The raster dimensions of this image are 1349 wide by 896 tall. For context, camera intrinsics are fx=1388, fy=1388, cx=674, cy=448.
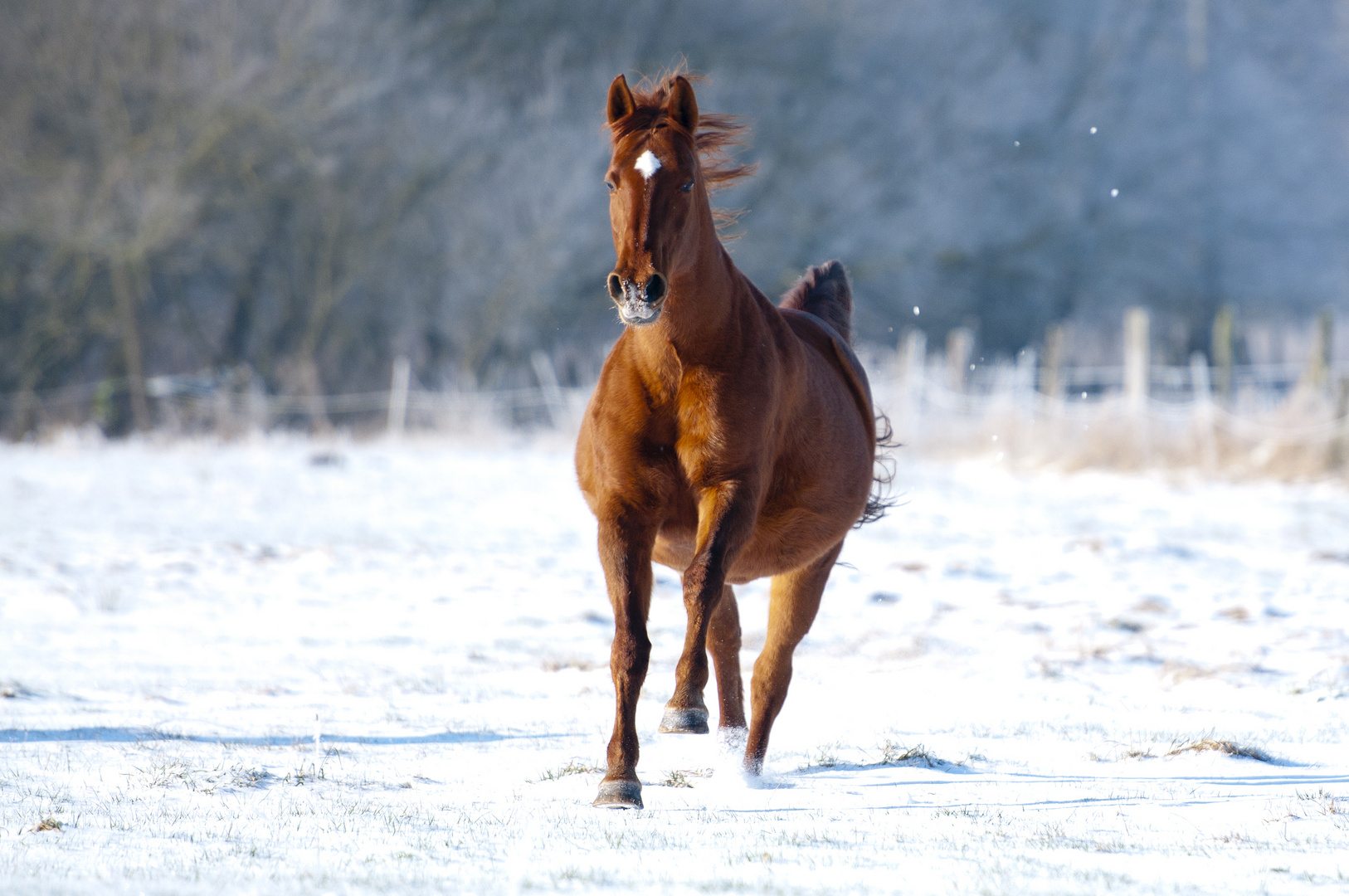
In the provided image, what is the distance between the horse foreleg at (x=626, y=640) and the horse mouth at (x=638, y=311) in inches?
28.9

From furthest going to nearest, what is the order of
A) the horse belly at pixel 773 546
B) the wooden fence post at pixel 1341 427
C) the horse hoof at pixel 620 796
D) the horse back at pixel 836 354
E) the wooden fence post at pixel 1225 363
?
the wooden fence post at pixel 1225 363 < the wooden fence post at pixel 1341 427 < the horse back at pixel 836 354 < the horse belly at pixel 773 546 < the horse hoof at pixel 620 796

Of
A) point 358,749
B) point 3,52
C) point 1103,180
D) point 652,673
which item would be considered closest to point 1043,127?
point 1103,180

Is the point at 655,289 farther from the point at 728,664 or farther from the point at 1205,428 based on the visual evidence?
the point at 1205,428

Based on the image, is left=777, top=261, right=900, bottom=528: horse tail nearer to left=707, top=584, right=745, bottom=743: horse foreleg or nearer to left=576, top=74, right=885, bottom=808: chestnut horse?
left=707, top=584, right=745, bottom=743: horse foreleg

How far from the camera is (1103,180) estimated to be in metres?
33.5

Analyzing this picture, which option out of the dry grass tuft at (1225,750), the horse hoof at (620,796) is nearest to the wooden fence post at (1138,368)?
the dry grass tuft at (1225,750)

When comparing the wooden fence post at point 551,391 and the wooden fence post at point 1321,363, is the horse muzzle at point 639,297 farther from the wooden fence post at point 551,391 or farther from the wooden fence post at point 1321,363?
the wooden fence post at point 551,391

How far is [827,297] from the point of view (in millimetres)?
6547

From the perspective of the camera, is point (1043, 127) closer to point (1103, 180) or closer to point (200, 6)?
point (1103, 180)

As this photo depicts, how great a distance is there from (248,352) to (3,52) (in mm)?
6948

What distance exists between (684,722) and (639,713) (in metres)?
1.07

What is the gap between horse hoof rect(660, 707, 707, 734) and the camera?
506 cm

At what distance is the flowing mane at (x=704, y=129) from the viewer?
14.3 feet

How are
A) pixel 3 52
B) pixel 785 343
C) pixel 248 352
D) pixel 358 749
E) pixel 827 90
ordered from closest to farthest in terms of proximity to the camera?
pixel 785 343, pixel 358 749, pixel 3 52, pixel 248 352, pixel 827 90
